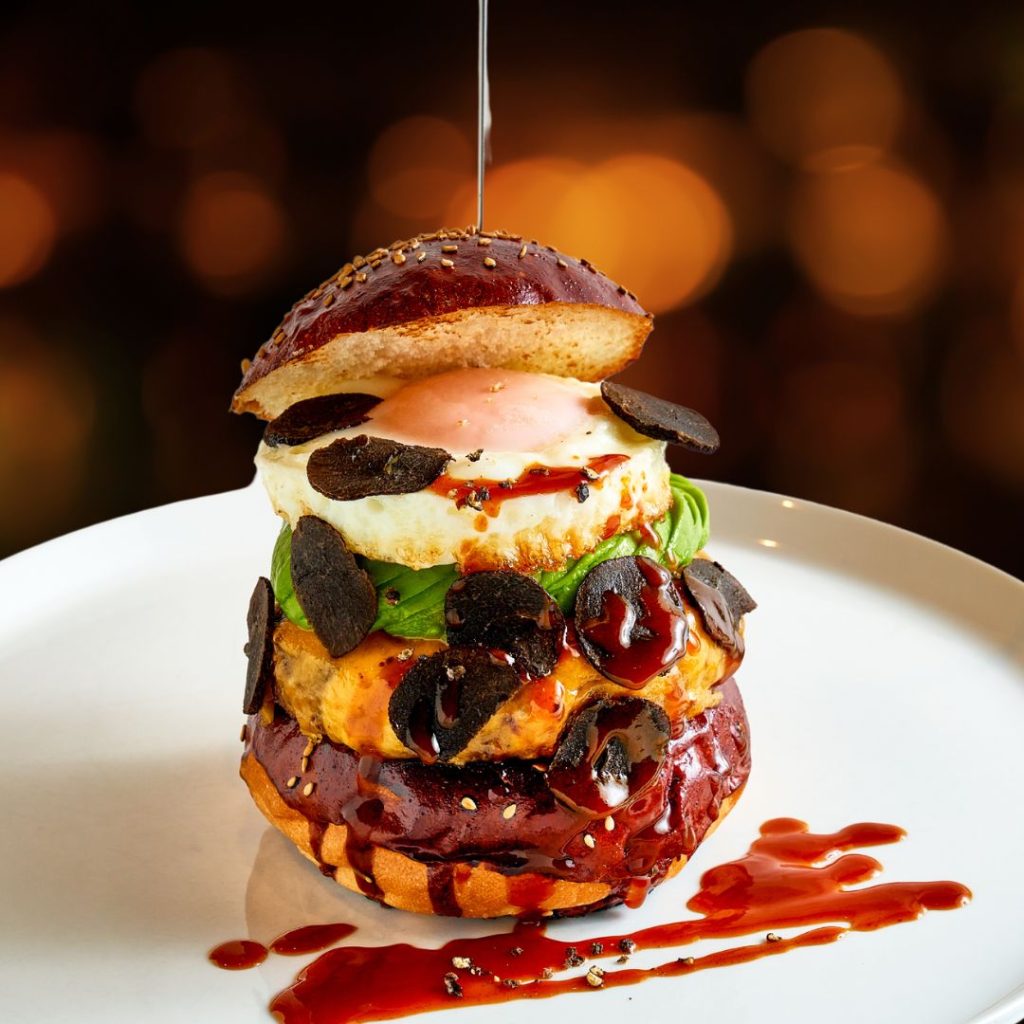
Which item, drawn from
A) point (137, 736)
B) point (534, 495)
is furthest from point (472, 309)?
point (137, 736)

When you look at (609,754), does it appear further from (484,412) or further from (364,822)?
(484,412)

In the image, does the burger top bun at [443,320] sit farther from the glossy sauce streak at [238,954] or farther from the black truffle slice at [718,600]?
the glossy sauce streak at [238,954]

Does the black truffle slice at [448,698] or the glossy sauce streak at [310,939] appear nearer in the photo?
the black truffle slice at [448,698]

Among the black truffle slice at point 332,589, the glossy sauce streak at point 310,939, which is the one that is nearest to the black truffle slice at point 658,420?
the black truffle slice at point 332,589

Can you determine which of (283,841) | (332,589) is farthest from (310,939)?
(332,589)

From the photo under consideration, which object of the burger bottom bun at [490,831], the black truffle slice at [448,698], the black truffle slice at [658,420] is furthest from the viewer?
the black truffle slice at [658,420]

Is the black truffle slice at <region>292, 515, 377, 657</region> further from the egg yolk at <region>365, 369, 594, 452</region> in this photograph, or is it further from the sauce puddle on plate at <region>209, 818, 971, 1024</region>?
the sauce puddle on plate at <region>209, 818, 971, 1024</region>

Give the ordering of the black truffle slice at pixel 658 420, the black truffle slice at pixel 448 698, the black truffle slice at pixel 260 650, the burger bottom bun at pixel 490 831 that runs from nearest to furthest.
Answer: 1. the black truffle slice at pixel 448 698
2. the burger bottom bun at pixel 490 831
3. the black truffle slice at pixel 658 420
4. the black truffle slice at pixel 260 650

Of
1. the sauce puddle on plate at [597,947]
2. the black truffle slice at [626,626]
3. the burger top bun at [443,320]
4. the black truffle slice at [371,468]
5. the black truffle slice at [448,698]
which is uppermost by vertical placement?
the burger top bun at [443,320]

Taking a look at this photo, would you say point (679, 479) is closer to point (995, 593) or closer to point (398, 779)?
point (398, 779)
